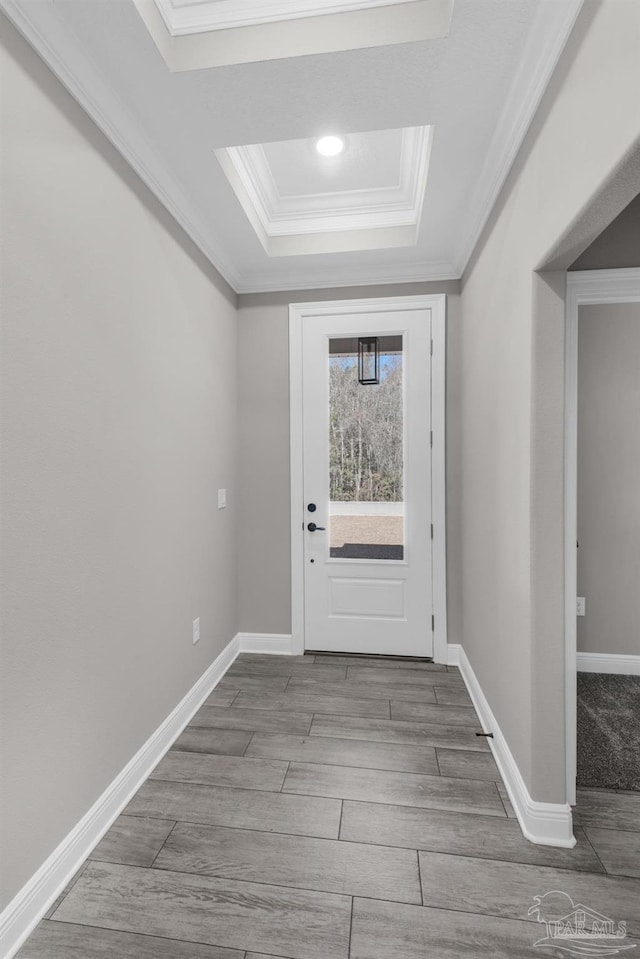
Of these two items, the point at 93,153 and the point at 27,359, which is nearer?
the point at 27,359

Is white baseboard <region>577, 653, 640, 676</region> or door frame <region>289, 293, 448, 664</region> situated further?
door frame <region>289, 293, 448, 664</region>

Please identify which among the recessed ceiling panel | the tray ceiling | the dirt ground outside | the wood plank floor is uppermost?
the recessed ceiling panel

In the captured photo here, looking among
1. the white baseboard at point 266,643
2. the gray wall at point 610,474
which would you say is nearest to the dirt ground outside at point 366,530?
the white baseboard at point 266,643

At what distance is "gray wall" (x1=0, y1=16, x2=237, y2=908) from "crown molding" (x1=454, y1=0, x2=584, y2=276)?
144 centimetres

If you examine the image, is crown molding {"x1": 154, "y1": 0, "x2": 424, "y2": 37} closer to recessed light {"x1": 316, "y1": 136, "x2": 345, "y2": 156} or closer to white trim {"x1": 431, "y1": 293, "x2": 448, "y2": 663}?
recessed light {"x1": 316, "y1": 136, "x2": 345, "y2": 156}

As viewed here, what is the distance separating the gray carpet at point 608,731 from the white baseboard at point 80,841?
1.76 metres

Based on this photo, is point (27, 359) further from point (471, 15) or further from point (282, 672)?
point (282, 672)

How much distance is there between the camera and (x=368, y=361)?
10.2ft

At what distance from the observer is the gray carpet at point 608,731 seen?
1900 mm

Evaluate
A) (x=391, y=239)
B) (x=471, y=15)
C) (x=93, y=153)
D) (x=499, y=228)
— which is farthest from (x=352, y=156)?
(x=93, y=153)

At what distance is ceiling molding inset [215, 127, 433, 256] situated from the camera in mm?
2469

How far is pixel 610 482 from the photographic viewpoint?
2729mm

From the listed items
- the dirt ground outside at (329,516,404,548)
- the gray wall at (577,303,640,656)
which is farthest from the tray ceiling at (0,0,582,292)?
the dirt ground outside at (329,516,404,548)

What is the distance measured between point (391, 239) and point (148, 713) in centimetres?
278
